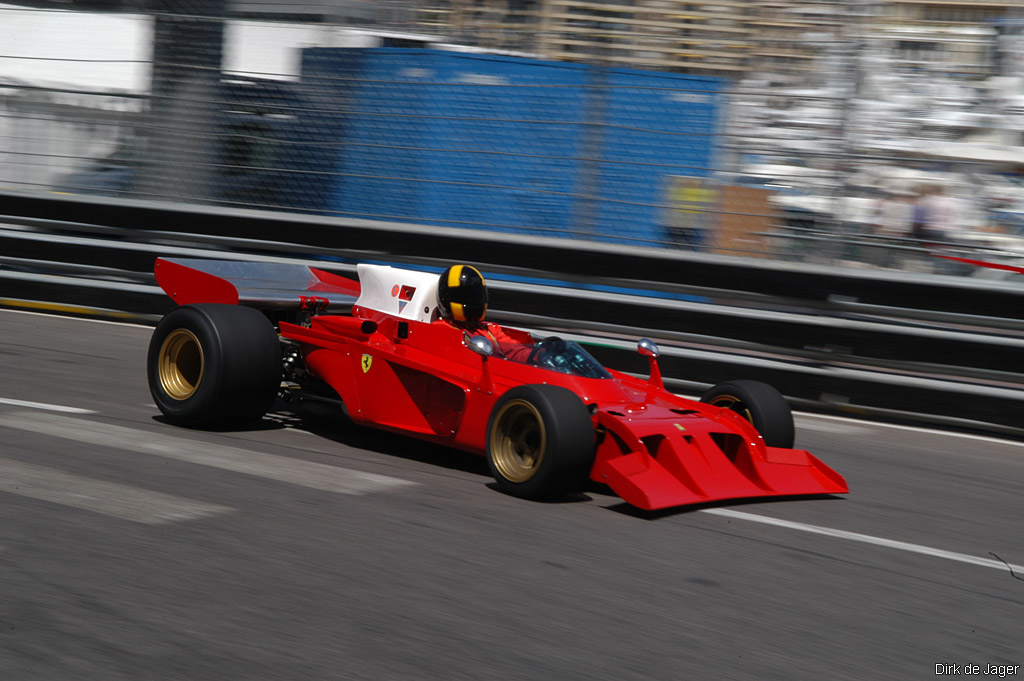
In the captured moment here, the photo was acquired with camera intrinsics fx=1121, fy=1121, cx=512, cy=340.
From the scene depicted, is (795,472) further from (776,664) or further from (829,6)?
(829,6)

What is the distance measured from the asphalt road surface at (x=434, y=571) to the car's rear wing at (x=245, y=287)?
0.90 metres

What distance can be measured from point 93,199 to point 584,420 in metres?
7.19

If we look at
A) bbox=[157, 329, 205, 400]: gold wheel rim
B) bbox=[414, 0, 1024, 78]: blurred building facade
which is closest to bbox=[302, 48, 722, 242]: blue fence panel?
bbox=[414, 0, 1024, 78]: blurred building facade

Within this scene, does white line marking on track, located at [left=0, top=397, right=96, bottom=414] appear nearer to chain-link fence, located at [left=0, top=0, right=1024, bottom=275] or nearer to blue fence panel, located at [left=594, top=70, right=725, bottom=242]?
chain-link fence, located at [left=0, top=0, right=1024, bottom=275]

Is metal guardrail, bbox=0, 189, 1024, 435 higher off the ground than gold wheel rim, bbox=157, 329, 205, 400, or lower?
higher

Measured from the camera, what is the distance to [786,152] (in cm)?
863

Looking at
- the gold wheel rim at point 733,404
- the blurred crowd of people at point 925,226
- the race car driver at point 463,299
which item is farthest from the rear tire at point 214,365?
the blurred crowd of people at point 925,226

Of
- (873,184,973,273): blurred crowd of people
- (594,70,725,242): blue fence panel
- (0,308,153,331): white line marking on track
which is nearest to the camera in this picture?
(873,184,973,273): blurred crowd of people

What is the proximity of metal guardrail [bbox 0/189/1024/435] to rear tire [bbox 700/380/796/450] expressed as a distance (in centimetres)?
229

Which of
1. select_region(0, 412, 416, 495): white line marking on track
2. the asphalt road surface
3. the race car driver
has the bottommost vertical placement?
select_region(0, 412, 416, 495): white line marking on track

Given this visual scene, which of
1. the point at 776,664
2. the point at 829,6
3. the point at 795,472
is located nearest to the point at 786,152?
the point at 829,6

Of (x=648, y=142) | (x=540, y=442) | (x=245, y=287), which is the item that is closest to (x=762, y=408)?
(x=540, y=442)

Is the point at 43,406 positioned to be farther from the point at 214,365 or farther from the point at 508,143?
the point at 508,143

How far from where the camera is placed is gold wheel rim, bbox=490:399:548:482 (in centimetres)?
534
